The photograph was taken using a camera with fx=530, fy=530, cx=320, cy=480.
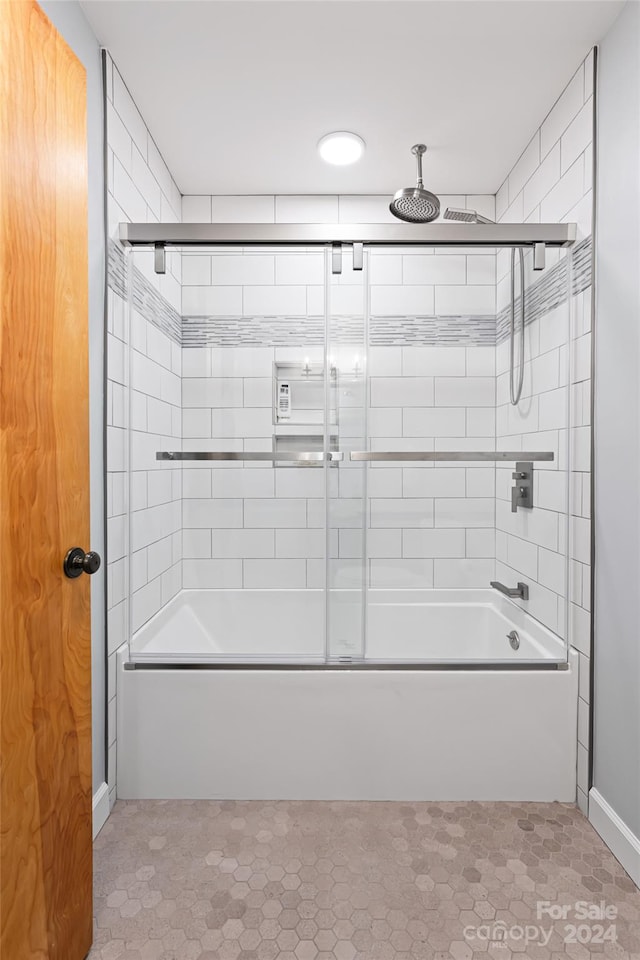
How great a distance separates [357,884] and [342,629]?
29.0 inches

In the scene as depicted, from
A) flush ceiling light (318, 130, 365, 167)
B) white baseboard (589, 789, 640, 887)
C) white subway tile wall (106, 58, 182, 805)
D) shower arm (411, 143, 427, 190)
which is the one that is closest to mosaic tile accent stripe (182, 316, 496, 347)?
white subway tile wall (106, 58, 182, 805)

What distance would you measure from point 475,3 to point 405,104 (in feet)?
1.51

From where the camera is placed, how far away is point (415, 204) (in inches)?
82.9

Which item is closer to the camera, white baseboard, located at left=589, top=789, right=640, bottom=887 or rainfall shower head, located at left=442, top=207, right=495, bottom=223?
white baseboard, located at left=589, top=789, right=640, bottom=887

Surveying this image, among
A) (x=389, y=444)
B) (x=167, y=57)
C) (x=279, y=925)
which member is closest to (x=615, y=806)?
(x=279, y=925)

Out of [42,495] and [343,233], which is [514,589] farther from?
[42,495]

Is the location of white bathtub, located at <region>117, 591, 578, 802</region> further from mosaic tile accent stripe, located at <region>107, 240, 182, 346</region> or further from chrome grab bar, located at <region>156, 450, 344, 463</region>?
mosaic tile accent stripe, located at <region>107, 240, 182, 346</region>

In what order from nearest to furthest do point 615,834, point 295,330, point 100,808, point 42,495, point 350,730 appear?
1. point 42,495
2. point 615,834
3. point 100,808
4. point 350,730
5. point 295,330

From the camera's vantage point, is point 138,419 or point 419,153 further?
point 419,153

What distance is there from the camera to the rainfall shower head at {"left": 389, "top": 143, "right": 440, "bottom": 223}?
2.07 metres

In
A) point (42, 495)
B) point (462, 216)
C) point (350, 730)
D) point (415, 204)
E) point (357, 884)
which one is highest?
point (415, 204)

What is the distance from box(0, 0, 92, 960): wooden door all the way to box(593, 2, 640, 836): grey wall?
4.86 feet

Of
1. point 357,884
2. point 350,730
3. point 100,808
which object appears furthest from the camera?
point 350,730

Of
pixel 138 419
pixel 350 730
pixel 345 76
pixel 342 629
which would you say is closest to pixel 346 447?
pixel 342 629
